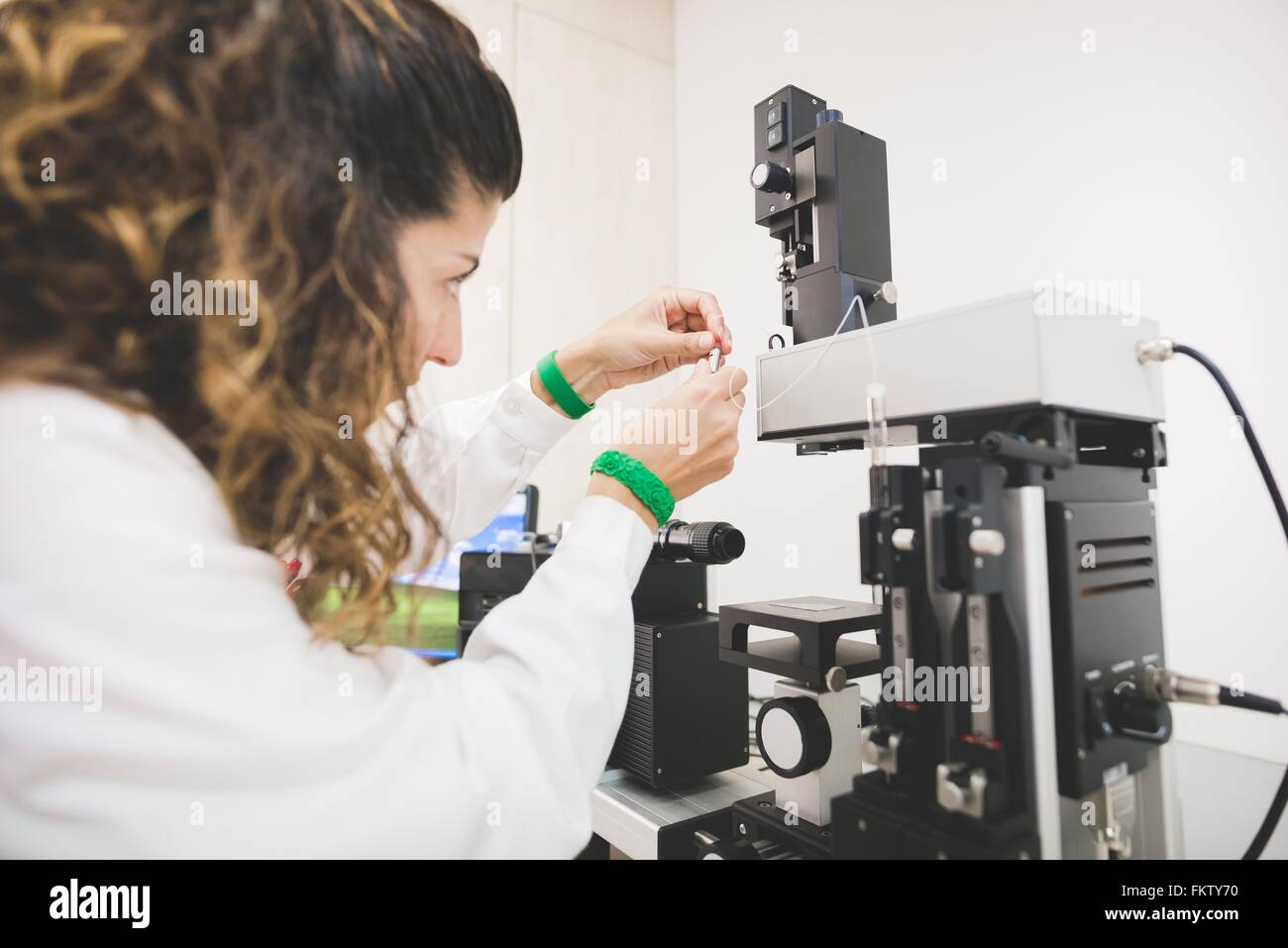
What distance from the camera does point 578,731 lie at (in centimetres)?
54

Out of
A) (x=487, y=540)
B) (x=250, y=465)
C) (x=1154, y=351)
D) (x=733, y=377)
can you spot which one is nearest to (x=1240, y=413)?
(x=1154, y=351)

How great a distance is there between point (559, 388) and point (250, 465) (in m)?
0.56

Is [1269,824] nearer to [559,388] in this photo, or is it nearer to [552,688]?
[552,688]

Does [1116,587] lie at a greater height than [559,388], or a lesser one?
lesser

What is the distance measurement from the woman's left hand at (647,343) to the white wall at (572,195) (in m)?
1.08

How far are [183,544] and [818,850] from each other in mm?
635

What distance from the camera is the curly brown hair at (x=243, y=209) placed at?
0.47 m

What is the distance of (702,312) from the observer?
969mm

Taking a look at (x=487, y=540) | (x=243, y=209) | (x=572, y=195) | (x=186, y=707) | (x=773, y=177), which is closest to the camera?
(x=186, y=707)

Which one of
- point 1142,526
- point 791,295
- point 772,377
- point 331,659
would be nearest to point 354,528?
point 331,659

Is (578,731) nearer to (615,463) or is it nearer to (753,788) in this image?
(615,463)

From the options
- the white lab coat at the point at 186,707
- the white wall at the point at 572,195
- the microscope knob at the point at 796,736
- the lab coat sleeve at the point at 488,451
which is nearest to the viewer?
the white lab coat at the point at 186,707

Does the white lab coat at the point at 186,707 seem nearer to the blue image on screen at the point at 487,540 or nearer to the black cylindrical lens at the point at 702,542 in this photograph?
the black cylindrical lens at the point at 702,542

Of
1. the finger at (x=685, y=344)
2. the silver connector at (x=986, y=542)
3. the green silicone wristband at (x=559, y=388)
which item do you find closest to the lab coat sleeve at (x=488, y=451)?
the green silicone wristband at (x=559, y=388)
